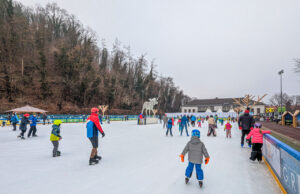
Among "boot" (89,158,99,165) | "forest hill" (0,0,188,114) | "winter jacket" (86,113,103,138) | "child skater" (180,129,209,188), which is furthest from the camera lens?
"forest hill" (0,0,188,114)

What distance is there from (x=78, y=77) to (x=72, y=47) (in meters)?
8.20

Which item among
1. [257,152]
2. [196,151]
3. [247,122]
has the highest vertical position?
[247,122]

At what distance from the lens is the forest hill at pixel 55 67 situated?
29281 mm

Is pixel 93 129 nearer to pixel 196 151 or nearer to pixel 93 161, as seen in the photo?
pixel 93 161

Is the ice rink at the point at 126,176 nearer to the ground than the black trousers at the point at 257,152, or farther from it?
nearer to the ground

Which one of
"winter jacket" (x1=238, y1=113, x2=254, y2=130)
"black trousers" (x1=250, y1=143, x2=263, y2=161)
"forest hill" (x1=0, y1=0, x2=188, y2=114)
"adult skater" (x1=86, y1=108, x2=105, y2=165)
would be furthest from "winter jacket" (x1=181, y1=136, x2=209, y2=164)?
"forest hill" (x1=0, y1=0, x2=188, y2=114)

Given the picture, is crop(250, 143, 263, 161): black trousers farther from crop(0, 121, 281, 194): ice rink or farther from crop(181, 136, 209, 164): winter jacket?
crop(181, 136, 209, 164): winter jacket

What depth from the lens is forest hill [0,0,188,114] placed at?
29281mm

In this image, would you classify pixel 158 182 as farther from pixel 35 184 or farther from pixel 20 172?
pixel 20 172

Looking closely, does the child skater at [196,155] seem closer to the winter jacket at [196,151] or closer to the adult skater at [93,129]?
the winter jacket at [196,151]

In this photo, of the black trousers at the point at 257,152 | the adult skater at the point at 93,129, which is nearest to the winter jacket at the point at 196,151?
the adult skater at the point at 93,129

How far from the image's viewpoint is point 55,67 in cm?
3628

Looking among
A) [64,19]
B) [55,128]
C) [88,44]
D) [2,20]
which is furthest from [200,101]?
[55,128]

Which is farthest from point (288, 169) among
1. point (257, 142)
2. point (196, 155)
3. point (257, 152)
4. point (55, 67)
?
point (55, 67)
